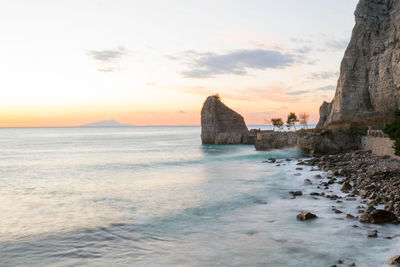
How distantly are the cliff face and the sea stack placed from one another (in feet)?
72.8

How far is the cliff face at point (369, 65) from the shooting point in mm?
60094

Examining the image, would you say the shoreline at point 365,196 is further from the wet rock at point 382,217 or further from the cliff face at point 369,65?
the cliff face at point 369,65

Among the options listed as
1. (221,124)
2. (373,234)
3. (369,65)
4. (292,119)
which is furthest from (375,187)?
(292,119)


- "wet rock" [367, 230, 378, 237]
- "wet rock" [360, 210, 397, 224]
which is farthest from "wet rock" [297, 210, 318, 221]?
"wet rock" [367, 230, 378, 237]

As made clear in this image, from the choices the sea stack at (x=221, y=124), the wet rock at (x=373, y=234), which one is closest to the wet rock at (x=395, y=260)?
the wet rock at (x=373, y=234)

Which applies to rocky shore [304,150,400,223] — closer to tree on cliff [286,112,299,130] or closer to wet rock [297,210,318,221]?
wet rock [297,210,318,221]

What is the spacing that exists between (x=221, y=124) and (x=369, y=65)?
3579 centimetres

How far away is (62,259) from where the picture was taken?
12.6 metres

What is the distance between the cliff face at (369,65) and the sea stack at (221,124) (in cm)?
2219

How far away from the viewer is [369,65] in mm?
66875

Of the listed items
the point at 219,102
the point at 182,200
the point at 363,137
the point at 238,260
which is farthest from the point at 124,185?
the point at 219,102

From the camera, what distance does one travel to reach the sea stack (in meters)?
79.5

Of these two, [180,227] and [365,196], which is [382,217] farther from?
[180,227]

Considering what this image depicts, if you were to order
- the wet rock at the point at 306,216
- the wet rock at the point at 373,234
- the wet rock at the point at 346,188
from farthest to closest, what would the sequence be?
the wet rock at the point at 346,188, the wet rock at the point at 306,216, the wet rock at the point at 373,234
